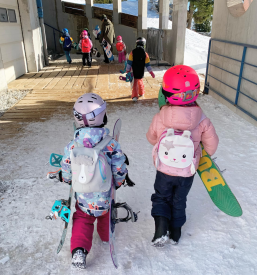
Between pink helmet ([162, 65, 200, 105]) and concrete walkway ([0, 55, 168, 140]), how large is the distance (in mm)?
3697

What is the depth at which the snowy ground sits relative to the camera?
2141mm

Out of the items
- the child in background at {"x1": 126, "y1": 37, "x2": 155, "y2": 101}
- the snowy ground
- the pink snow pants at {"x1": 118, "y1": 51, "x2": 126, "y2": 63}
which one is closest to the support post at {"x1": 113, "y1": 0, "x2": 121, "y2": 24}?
the pink snow pants at {"x1": 118, "y1": 51, "x2": 126, "y2": 63}

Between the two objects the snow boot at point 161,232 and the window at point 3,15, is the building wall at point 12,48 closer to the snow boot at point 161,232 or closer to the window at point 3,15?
the window at point 3,15

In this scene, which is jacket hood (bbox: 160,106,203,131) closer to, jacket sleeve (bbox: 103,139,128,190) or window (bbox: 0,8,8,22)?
jacket sleeve (bbox: 103,139,128,190)

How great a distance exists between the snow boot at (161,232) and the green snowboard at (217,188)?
52cm

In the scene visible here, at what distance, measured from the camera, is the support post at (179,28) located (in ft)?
33.1

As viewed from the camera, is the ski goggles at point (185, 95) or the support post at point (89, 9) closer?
the ski goggles at point (185, 95)

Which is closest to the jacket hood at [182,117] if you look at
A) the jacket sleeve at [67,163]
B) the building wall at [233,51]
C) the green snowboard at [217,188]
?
the green snowboard at [217,188]

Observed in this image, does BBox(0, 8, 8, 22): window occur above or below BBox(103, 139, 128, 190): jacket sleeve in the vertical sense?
above

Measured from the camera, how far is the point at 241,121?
529 centimetres

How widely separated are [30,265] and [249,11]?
5.71 m

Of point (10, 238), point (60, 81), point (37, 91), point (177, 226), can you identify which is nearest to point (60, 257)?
point (10, 238)

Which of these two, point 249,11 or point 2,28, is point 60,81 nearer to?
point 2,28

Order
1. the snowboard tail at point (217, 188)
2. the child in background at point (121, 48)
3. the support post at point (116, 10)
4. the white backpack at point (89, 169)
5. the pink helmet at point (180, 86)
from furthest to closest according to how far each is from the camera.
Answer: the support post at point (116, 10) < the child in background at point (121, 48) < the snowboard tail at point (217, 188) < the pink helmet at point (180, 86) < the white backpack at point (89, 169)
